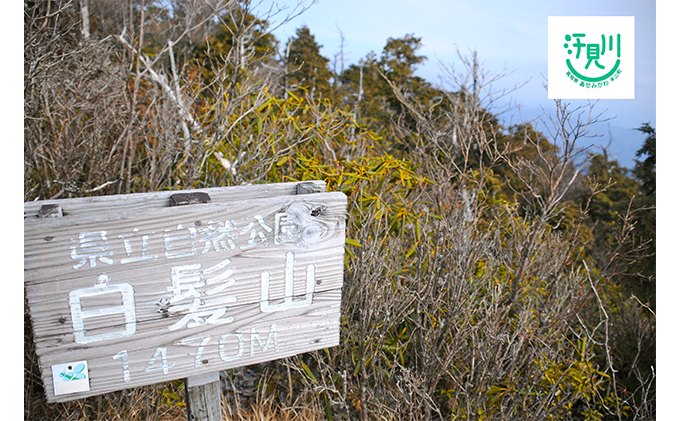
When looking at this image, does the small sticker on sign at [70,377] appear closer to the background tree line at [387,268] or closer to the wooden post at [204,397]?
the wooden post at [204,397]

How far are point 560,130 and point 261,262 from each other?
163 centimetres

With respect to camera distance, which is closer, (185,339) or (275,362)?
(185,339)

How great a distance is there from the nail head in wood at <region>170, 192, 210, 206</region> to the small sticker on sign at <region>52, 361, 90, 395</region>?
1.36ft

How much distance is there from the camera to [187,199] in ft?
3.89

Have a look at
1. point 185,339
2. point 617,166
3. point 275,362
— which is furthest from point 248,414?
point 617,166

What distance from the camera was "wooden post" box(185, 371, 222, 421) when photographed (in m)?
1.29

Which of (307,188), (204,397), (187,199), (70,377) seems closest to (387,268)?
(307,188)

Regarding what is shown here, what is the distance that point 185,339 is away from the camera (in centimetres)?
117

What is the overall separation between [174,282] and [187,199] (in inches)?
8.1

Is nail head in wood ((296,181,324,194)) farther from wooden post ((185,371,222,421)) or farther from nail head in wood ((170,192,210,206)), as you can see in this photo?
wooden post ((185,371,222,421))

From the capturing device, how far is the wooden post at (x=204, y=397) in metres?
1.29

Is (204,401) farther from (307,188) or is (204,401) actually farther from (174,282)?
(307,188)
